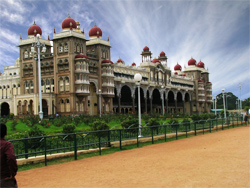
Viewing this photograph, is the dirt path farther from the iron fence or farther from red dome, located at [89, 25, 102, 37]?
red dome, located at [89, 25, 102, 37]

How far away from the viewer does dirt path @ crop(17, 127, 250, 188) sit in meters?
7.30

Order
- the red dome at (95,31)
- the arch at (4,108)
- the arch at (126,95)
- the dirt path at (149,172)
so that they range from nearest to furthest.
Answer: the dirt path at (149,172)
the red dome at (95,31)
the arch at (4,108)
the arch at (126,95)

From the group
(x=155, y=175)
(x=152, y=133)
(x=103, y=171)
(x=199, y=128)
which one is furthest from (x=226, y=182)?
(x=199, y=128)

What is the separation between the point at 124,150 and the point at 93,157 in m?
2.25

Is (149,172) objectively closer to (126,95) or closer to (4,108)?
(4,108)

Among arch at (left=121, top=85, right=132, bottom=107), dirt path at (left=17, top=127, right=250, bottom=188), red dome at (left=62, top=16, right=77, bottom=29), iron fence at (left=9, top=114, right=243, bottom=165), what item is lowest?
dirt path at (left=17, top=127, right=250, bottom=188)

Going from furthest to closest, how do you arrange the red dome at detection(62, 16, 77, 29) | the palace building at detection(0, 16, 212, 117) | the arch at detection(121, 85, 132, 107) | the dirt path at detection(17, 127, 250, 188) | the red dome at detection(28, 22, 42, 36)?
the arch at detection(121, 85, 132, 107)
the red dome at detection(28, 22, 42, 36)
the red dome at detection(62, 16, 77, 29)
the palace building at detection(0, 16, 212, 117)
the dirt path at detection(17, 127, 250, 188)

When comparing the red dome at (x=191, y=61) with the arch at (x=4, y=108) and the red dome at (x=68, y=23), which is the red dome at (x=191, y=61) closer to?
the red dome at (x=68, y=23)

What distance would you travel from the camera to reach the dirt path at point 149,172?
730cm

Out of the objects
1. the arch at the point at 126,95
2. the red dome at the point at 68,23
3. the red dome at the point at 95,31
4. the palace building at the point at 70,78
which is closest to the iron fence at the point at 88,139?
the palace building at the point at 70,78

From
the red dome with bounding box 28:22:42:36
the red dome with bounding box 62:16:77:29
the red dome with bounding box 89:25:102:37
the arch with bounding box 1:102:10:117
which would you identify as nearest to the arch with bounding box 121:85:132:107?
the red dome with bounding box 89:25:102:37

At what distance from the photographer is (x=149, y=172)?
845 centimetres

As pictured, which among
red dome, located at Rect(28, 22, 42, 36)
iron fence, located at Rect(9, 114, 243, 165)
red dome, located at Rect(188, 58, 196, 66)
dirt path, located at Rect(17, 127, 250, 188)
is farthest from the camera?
red dome, located at Rect(188, 58, 196, 66)

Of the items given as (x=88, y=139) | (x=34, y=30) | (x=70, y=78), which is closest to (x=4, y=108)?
(x=34, y=30)
